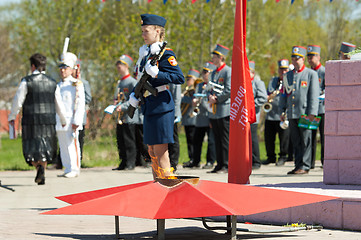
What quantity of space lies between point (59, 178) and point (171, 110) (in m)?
6.21

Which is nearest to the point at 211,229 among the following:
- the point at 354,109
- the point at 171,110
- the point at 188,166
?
the point at 171,110

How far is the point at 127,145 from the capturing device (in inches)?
619

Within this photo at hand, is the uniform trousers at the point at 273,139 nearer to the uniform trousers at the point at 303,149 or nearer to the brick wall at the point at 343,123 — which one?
the uniform trousers at the point at 303,149

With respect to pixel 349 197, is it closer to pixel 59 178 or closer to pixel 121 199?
pixel 121 199

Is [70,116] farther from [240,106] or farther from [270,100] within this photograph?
[270,100]

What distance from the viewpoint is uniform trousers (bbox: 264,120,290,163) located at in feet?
56.6

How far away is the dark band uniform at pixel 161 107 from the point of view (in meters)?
7.61

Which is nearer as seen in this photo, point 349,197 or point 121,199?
point 121,199

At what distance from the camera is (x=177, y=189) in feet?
20.4

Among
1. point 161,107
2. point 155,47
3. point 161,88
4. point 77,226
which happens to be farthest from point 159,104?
point 77,226

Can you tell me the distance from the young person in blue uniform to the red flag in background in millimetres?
1543

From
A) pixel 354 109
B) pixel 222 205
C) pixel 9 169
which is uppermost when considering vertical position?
pixel 354 109

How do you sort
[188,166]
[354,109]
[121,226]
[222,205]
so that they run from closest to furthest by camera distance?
[222,205] → [121,226] → [354,109] → [188,166]

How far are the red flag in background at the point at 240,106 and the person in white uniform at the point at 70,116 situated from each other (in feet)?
16.7
